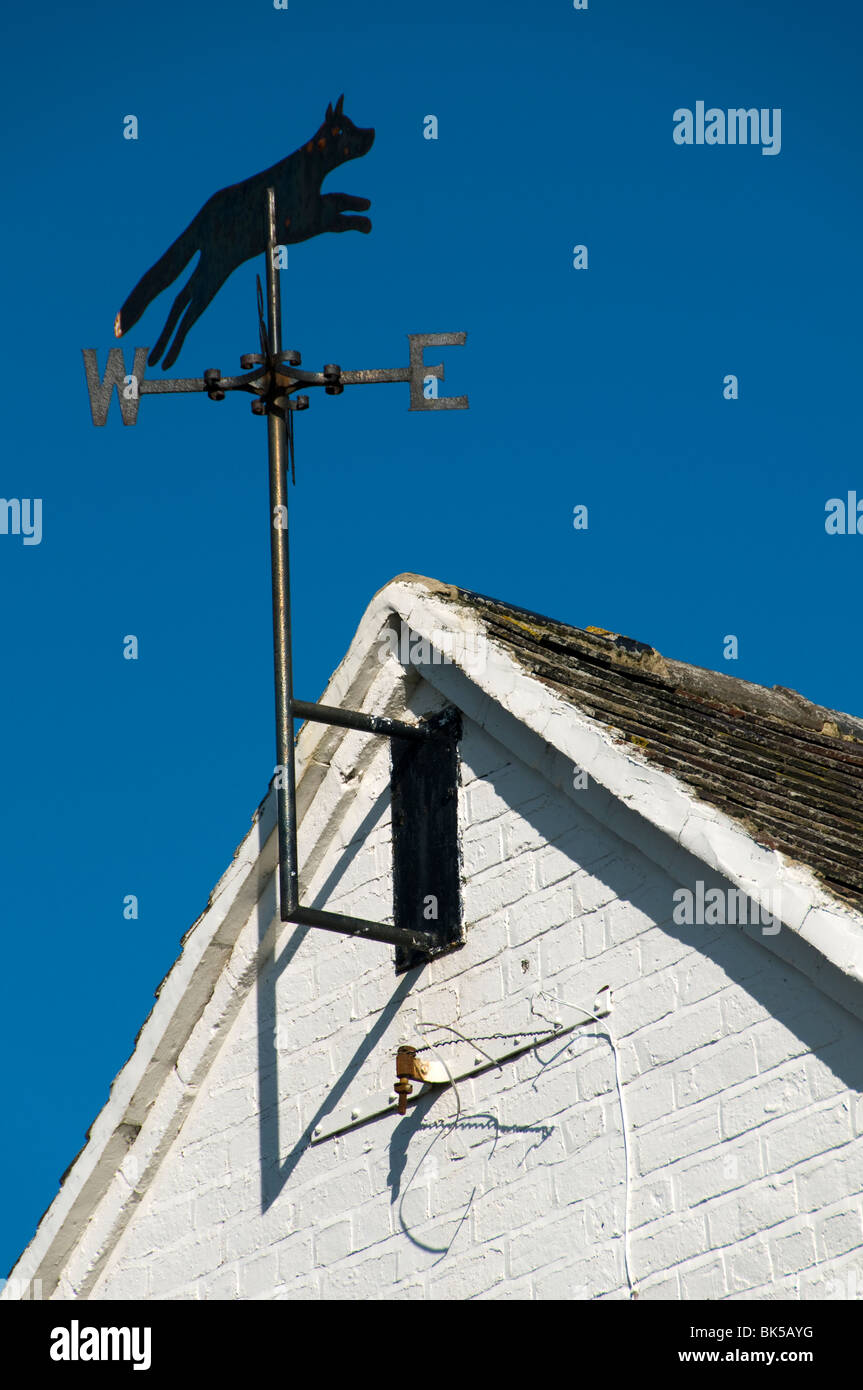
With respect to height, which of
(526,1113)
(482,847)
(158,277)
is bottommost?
(526,1113)

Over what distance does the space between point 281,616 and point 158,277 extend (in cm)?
195

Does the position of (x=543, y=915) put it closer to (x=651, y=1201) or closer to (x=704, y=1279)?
(x=651, y=1201)

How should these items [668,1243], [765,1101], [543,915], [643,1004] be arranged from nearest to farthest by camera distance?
[765,1101] < [668,1243] < [643,1004] < [543,915]

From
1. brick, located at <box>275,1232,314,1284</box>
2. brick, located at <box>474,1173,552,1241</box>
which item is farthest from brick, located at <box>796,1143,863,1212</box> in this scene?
brick, located at <box>275,1232,314,1284</box>

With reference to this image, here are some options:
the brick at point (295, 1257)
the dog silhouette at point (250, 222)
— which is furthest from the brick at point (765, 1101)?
the dog silhouette at point (250, 222)

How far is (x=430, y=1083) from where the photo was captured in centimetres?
725

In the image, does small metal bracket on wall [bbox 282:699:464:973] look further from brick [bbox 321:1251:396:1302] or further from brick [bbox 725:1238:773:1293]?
brick [bbox 725:1238:773:1293]

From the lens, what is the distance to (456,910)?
24.6ft

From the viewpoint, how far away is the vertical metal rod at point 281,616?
7.01m

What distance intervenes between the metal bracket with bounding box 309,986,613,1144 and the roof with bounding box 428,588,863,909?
3.00 ft

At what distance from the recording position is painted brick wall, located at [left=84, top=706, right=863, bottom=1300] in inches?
A: 240

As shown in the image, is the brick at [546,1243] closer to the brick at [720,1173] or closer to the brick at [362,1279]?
the brick at [720,1173]

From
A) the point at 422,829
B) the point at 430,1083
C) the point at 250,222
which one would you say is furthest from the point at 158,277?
the point at 430,1083

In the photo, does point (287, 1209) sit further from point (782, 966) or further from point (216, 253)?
point (216, 253)
